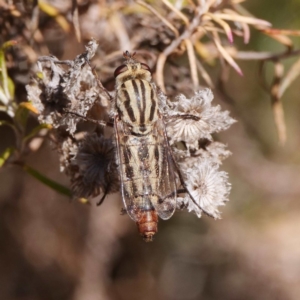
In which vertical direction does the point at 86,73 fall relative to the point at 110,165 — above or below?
above

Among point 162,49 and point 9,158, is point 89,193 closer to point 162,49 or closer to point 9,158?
point 9,158

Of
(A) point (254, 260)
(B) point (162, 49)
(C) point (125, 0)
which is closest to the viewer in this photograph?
(B) point (162, 49)

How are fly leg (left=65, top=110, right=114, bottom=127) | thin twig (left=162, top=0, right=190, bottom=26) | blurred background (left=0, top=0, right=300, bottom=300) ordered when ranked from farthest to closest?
1. blurred background (left=0, top=0, right=300, bottom=300)
2. thin twig (left=162, top=0, right=190, bottom=26)
3. fly leg (left=65, top=110, right=114, bottom=127)

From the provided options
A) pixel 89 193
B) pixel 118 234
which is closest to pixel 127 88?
pixel 89 193

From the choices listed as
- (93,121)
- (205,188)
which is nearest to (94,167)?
(93,121)

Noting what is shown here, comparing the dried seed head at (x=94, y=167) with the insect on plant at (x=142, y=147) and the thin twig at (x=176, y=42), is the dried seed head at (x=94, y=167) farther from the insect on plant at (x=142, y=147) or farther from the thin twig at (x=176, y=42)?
the thin twig at (x=176, y=42)

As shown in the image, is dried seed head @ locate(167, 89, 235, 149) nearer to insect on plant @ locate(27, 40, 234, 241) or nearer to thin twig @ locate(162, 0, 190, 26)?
insect on plant @ locate(27, 40, 234, 241)

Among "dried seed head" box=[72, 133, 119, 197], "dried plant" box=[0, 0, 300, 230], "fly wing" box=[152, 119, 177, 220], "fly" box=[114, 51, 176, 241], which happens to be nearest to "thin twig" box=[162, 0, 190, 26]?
"dried plant" box=[0, 0, 300, 230]
